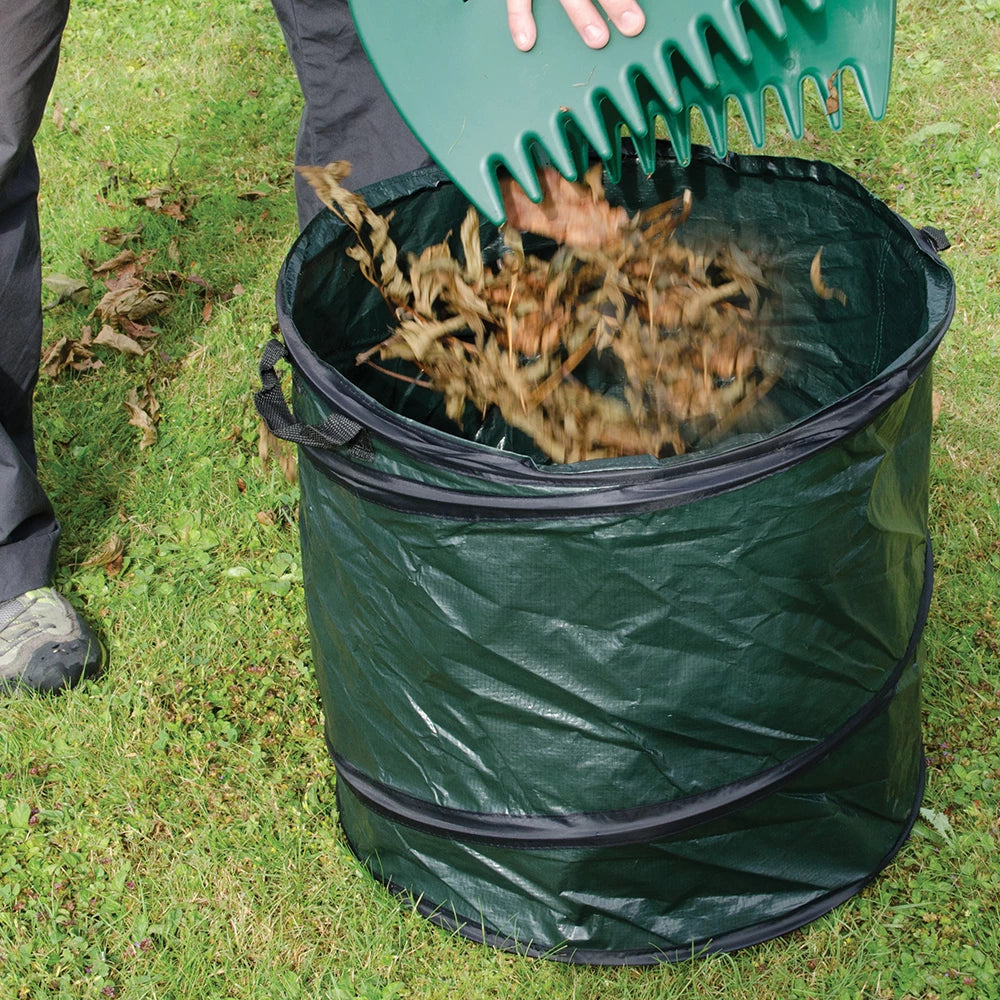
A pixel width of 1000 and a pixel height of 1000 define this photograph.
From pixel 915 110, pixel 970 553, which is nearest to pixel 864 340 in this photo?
pixel 970 553

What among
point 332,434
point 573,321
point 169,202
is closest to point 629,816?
point 332,434

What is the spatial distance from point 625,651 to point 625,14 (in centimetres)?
80

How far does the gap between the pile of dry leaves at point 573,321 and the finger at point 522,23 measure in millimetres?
338

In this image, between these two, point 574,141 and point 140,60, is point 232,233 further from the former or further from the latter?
point 574,141

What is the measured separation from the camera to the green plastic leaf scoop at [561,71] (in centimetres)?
155

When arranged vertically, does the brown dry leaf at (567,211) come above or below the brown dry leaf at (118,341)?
above

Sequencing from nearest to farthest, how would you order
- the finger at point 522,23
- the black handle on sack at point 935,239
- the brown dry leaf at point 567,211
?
the finger at point 522,23 → the black handle on sack at point 935,239 → the brown dry leaf at point 567,211

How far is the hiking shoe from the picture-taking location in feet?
7.52

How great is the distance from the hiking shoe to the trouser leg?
1.06 metres

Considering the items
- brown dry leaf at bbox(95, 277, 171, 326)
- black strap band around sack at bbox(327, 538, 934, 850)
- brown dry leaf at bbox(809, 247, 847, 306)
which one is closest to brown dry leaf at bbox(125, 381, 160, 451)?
brown dry leaf at bbox(95, 277, 171, 326)

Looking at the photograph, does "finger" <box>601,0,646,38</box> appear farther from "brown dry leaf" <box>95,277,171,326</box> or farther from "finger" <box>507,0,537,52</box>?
"brown dry leaf" <box>95,277,171,326</box>

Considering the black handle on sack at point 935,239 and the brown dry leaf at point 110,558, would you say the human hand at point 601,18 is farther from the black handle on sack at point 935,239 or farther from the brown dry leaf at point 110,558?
the brown dry leaf at point 110,558

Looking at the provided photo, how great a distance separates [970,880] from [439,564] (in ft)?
3.43

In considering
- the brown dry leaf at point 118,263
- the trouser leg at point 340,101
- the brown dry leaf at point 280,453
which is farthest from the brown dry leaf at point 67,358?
the trouser leg at point 340,101
